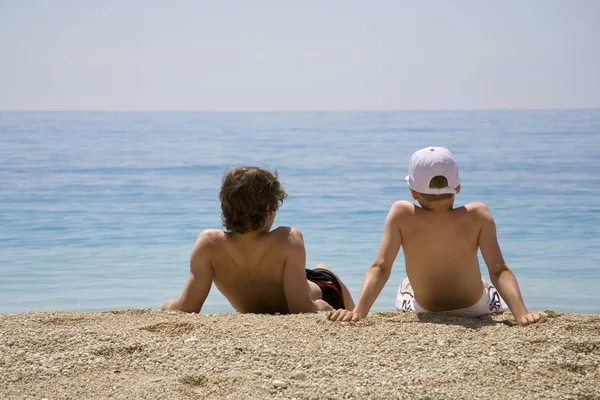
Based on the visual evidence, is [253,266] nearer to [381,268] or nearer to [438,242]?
[381,268]

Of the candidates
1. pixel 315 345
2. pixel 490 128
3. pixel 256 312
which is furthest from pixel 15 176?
pixel 490 128

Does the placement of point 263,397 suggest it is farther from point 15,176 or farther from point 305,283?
point 15,176

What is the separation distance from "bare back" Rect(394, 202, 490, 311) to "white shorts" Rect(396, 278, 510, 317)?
0.37 ft

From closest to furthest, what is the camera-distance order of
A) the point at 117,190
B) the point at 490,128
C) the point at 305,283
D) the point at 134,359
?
the point at 134,359 < the point at 305,283 < the point at 117,190 < the point at 490,128

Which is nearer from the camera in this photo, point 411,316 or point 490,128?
point 411,316

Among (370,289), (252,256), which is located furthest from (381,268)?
(252,256)

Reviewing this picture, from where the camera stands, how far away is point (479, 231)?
12.3ft

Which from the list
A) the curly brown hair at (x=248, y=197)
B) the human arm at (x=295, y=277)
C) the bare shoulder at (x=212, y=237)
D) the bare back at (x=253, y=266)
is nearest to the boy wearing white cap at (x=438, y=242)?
the human arm at (x=295, y=277)

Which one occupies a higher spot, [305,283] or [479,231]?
[479,231]

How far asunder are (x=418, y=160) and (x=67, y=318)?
188 cm

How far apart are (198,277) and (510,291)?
1.61 metres

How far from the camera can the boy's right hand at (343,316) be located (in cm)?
359

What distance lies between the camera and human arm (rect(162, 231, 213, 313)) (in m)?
4.07

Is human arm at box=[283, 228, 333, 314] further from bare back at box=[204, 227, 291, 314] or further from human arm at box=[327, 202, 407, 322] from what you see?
human arm at box=[327, 202, 407, 322]
